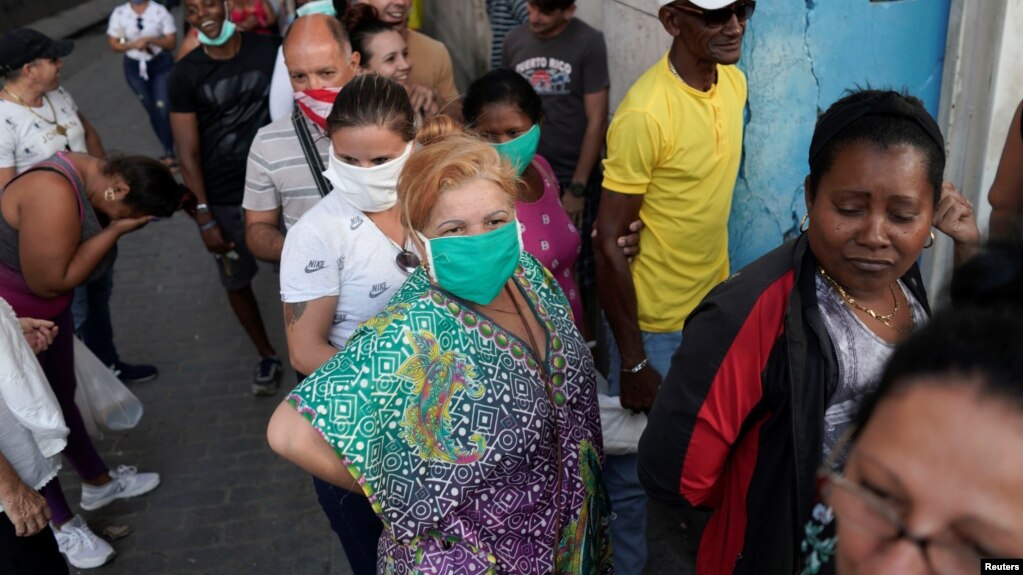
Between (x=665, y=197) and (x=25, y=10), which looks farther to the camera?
(x=25, y=10)

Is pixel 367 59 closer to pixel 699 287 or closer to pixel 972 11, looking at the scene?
pixel 699 287

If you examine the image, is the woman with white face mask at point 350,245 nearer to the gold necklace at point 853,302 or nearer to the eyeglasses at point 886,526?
the gold necklace at point 853,302

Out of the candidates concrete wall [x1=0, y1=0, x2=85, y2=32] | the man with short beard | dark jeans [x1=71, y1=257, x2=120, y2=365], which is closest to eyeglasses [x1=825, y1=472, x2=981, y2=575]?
the man with short beard

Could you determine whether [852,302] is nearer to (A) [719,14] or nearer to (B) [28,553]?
(A) [719,14]

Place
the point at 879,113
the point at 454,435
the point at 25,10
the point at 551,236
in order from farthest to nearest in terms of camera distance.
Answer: the point at 25,10
the point at 551,236
the point at 454,435
the point at 879,113

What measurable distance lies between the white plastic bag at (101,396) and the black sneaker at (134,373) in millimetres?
950

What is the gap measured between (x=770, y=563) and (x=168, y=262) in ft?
20.8

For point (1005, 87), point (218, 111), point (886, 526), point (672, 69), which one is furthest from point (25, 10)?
point (886, 526)

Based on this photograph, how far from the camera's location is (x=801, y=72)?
3.40 metres

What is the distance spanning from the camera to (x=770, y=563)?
6.02 feet

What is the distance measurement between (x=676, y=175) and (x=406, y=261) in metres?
1.00

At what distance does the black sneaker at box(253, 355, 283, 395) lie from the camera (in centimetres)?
517

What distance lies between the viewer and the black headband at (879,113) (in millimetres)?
1821

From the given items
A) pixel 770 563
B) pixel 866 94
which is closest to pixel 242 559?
pixel 770 563
